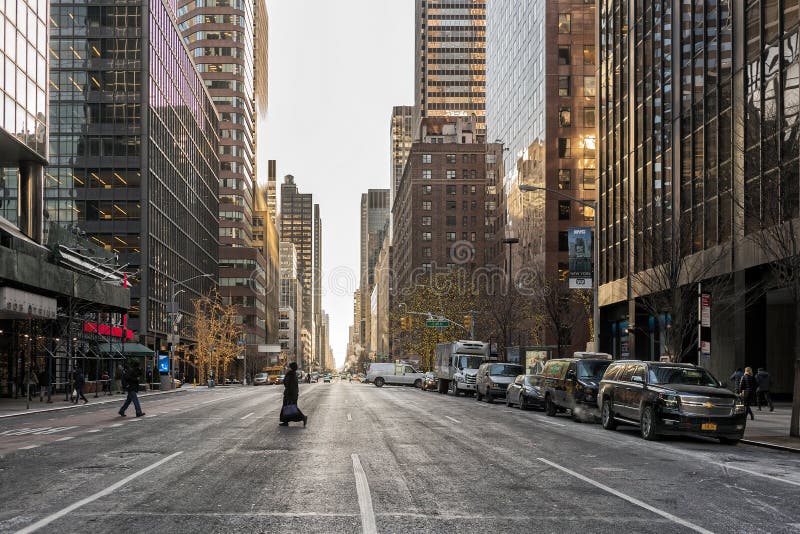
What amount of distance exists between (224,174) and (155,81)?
191ft

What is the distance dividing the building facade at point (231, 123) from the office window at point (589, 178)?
72.1 metres

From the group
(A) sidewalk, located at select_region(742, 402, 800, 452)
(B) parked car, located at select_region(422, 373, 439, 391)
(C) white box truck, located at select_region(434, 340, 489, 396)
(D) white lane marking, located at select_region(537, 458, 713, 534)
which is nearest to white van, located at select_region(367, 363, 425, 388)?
(B) parked car, located at select_region(422, 373, 439, 391)

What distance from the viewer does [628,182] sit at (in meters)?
49.1

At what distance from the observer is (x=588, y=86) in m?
80.7

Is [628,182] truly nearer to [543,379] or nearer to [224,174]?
[543,379]

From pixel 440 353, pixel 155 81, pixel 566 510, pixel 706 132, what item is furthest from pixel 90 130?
pixel 566 510

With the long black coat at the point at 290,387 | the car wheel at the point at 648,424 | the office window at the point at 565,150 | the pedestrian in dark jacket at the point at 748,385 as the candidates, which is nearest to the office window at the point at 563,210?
the office window at the point at 565,150

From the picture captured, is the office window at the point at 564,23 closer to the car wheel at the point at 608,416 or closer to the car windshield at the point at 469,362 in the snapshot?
the car windshield at the point at 469,362

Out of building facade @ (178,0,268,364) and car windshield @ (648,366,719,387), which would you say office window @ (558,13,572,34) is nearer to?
car windshield @ (648,366,719,387)

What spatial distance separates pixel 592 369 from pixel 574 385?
42.9 inches

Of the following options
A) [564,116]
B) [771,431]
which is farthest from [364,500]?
[564,116]

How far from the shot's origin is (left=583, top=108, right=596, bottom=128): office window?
79812 millimetres

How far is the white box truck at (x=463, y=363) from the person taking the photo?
48.2 metres

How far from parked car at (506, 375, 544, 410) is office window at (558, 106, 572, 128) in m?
49.3
